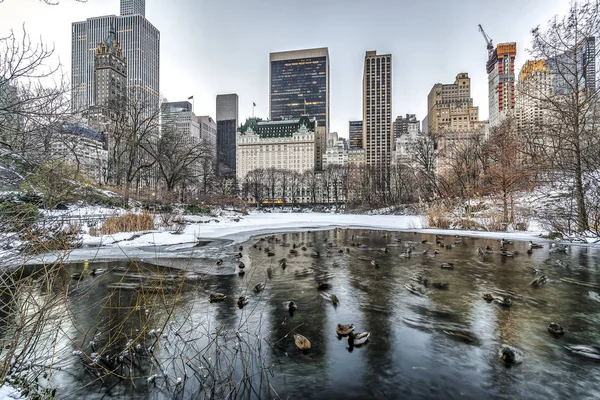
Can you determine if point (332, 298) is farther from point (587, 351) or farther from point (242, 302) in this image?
point (587, 351)

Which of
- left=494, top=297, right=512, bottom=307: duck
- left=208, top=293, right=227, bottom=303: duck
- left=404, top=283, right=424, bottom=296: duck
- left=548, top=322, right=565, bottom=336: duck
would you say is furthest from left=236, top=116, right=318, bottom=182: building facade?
left=548, top=322, right=565, bottom=336: duck

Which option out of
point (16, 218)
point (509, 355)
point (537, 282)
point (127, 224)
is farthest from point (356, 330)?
point (127, 224)

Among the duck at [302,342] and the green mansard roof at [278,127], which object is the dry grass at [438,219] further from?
the green mansard roof at [278,127]

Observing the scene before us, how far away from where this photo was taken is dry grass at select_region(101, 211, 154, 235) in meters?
14.4

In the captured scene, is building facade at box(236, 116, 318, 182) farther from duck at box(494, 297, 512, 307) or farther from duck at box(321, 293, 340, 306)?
duck at box(494, 297, 512, 307)

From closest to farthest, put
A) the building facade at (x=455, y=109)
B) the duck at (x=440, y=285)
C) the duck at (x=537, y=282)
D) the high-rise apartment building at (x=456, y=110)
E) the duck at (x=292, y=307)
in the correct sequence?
the duck at (x=292, y=307) → the duck at (x=440, y=285) → the duck at (x=537, y=282) → the high-rise apartment building at (x=456, y=110) → the building facade at (x=455, y=109)

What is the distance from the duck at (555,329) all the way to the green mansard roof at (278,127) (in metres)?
157

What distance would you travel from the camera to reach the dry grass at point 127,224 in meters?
14.4

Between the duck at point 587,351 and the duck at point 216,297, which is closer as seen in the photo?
the duck at point 587,351

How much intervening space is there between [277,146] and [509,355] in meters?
158

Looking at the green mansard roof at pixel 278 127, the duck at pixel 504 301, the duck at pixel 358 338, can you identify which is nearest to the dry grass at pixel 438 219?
the duck at pixel 504 301

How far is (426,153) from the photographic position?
133 feet

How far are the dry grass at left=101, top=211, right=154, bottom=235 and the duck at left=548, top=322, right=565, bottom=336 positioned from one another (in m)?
16.4

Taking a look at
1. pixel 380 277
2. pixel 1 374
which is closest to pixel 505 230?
pixel 380 277
